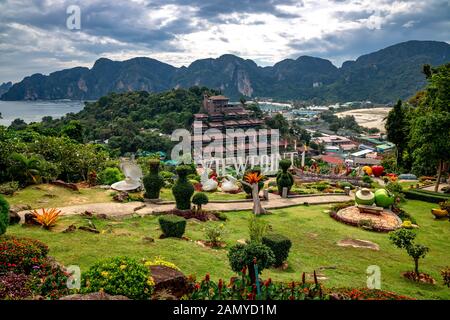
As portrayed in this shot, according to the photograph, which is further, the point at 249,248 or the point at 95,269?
the point at 249,248

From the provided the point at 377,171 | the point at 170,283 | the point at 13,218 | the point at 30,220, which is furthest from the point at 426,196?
the point at 13,218

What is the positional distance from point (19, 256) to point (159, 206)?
1145 centimetres

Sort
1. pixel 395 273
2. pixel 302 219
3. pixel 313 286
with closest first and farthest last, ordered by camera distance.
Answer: pixel 313 286 < pixel 395 273 < pixel 302 219

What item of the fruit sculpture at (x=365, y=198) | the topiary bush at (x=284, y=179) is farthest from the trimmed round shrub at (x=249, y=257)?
the topiary bush at (x=284, y=179)

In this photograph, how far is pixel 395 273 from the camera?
13469 millimetres

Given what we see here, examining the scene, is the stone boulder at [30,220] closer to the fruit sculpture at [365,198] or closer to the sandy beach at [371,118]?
the fruit sculpture at [365,198]

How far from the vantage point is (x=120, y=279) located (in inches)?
314

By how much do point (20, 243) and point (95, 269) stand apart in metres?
3.32

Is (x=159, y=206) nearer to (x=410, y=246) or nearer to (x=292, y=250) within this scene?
(x=292, y=250)

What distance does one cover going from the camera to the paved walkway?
18484 mm

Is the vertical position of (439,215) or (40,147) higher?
(40,147)

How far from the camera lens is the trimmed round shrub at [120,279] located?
7.81 meters
